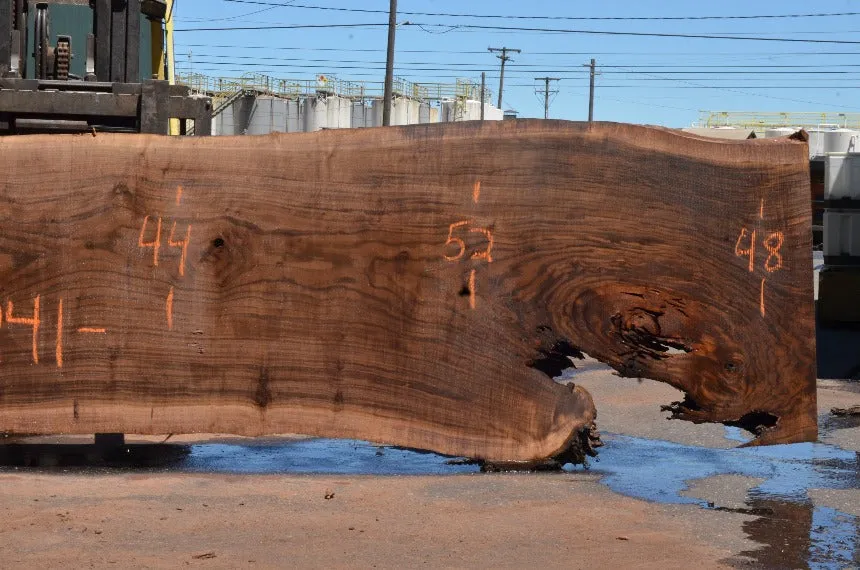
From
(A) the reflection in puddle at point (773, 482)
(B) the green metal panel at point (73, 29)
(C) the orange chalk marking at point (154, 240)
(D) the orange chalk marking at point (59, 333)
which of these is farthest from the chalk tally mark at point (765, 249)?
(B) the green metal panel at point (73, 29)

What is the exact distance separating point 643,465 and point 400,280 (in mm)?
1685

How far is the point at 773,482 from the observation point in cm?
538

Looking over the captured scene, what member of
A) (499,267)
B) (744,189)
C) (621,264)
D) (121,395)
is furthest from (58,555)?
(744,189)

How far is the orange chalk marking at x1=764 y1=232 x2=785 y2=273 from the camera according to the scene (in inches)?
187

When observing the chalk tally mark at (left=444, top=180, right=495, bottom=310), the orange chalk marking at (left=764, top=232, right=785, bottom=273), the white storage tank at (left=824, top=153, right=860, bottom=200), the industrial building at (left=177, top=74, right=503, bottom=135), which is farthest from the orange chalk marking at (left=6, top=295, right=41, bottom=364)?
the industrial building at (left=177, top=74, right=503, bottom=135)

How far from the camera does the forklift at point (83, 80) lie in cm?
547

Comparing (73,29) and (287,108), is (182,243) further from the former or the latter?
(287,108)

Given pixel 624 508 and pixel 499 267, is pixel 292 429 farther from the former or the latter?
pixel 624 508

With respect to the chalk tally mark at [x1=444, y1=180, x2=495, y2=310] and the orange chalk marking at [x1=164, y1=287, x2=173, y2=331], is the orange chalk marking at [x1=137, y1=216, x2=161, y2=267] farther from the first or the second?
the chalk tally mark at [x1=444, y1=180, x2=495, y2=310]

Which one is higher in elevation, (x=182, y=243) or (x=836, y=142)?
(x=836, y=142)

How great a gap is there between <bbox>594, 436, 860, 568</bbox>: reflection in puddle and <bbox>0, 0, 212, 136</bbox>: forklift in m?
2.61

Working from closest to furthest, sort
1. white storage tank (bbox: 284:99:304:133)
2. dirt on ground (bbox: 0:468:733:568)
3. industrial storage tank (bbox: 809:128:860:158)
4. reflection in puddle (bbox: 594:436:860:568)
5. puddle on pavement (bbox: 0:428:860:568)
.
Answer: dirt on ground (bbox: 0:468:733:568) → reflection in puddle (bbox: 594:436:860:568) → puddle on pavement (bbox: 0:428:860:568) → industrial storage tank (bbox: 809:128:860:158) → white storage tank (bbox: 284:99:304:133)

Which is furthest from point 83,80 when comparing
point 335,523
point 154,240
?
point 335,523

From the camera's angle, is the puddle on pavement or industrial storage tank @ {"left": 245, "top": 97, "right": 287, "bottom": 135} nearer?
the puddle on pavement
